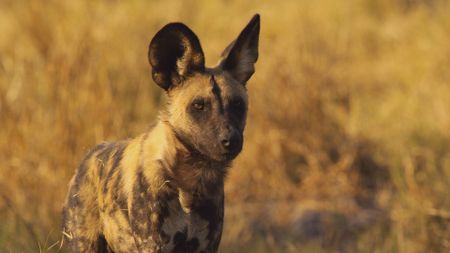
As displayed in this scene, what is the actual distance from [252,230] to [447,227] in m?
1.58

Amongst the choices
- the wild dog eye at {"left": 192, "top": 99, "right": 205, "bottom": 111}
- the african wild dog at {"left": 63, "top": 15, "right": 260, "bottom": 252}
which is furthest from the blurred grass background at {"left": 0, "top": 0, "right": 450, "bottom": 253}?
the wild dog eye at {"left": 192, "top": 99, "right": 205, "bottom": 111}

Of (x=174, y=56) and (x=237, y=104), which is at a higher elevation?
(x=174, y=56)

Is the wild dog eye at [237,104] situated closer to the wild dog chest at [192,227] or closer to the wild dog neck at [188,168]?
the wild dog neck at [188,168]

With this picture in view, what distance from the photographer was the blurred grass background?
21.4 ft

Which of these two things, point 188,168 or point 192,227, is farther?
point 188,168

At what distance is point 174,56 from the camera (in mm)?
4172

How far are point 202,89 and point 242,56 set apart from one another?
360 millimetres

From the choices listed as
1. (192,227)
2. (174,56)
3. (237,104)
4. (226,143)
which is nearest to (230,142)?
(226,143)

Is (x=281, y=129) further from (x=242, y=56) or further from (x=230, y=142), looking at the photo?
(x=230, y=142)

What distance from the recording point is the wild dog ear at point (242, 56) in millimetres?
4246

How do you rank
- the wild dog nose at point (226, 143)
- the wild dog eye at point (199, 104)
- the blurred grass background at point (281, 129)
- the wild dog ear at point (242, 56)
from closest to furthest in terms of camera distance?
the wild dog nose at point (226, 143) < the wild dog eye at point (199, 104) < the wild dog ear at point (242, 56) < the blurred grass background at point (281, 129)

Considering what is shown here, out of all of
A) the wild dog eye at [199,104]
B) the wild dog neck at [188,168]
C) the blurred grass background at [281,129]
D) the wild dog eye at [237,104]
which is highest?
the wild dog eye at [199,104]

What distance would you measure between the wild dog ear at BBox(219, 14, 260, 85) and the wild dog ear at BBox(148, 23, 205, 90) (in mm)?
169

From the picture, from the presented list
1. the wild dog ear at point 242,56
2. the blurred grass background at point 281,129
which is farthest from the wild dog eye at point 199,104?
the blurred grass background at point 281,129
